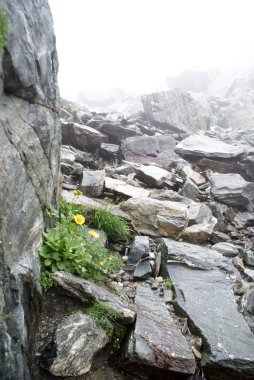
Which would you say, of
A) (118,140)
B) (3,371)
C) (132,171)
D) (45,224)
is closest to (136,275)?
(45,224)

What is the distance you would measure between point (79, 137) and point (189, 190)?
5.22m

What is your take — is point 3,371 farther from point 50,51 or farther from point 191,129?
point 191,129

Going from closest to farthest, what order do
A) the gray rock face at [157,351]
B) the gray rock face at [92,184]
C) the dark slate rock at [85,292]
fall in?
1. the gray rock face at [157,351]
2. the dark slate rock at [85,292]
3. the gray rock face at [92,184]

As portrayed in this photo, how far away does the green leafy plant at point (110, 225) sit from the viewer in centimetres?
662

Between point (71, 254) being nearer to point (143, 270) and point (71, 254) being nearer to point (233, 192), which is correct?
point (143, 270)

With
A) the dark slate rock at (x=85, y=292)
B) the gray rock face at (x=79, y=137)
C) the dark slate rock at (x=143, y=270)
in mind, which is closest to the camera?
the dark slate rock at (x=85, y=292)

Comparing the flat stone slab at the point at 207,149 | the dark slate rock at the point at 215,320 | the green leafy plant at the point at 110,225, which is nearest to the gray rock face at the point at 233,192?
the flat stone slab at the point at 207,149

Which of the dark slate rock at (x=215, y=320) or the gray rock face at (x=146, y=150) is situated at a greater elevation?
the dark slate rock at (x=215, y=320)

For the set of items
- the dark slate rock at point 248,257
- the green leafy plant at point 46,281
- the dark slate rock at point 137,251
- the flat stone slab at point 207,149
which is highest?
the green leafy plant at point 46,281

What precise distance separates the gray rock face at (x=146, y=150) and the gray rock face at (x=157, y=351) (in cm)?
991

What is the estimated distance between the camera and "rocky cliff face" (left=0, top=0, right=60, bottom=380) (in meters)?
2.82

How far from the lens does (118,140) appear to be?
587 inches

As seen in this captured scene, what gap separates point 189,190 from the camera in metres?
9.96

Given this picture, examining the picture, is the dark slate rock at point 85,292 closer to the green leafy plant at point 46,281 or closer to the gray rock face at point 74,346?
the green leafy plant at point 46,281
